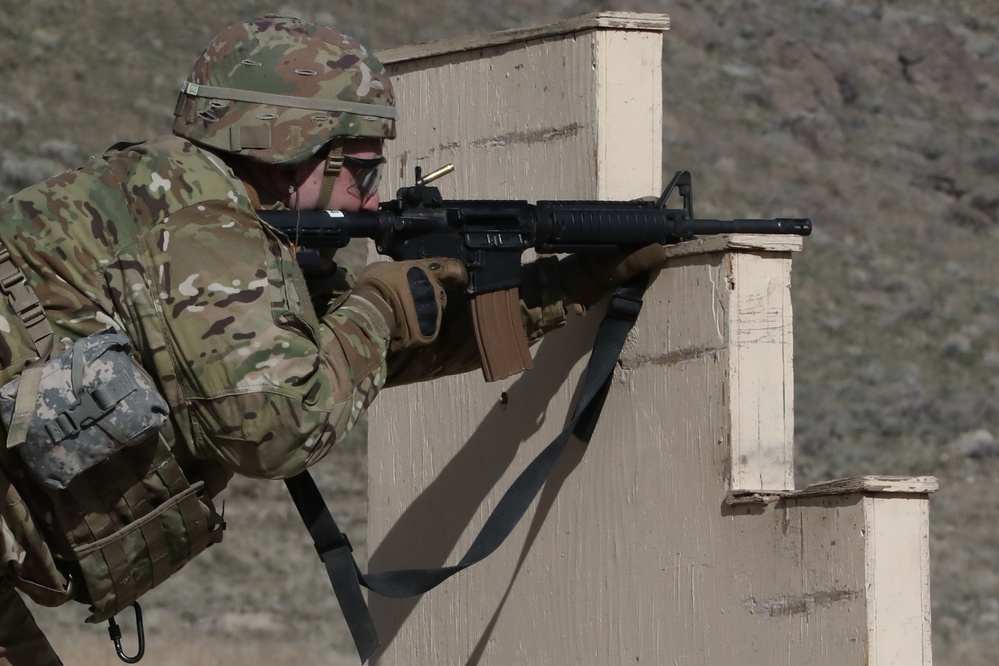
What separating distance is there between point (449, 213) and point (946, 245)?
1279 centimetres

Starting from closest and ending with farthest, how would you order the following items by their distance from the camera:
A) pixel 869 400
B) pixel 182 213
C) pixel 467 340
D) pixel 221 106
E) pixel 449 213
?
pixel 182 213 < pixel 221 106 < pixel 449 213 < pixel 467 340 < pixel 869 400

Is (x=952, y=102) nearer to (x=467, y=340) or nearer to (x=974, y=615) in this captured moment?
(x=974, y=615)

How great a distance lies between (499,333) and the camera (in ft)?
10.4

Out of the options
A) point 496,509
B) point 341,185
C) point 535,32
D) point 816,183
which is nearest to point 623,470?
point 496,509

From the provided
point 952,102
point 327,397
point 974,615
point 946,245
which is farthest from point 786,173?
point 327,397

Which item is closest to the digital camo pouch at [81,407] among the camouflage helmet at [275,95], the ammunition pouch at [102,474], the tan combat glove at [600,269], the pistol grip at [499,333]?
the ammunition pouch at [102,474]

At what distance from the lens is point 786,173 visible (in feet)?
51.1

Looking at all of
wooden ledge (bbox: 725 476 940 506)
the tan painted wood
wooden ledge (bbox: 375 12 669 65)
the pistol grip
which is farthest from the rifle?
wooden ledge (bbox: 725 476 940 506)

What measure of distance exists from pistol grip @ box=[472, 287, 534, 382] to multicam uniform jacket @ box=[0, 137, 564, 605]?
494mm

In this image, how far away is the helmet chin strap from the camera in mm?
2918

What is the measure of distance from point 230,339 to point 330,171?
555mm

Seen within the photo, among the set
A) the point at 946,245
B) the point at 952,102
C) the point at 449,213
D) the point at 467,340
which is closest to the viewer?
the point at 449,213

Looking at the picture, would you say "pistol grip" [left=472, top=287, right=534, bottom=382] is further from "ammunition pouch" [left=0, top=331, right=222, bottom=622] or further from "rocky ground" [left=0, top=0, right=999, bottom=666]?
"rocky ground" [left=0, top=0, right=999, bottom=666]

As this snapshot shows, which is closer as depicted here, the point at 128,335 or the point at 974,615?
the point at 128,335
